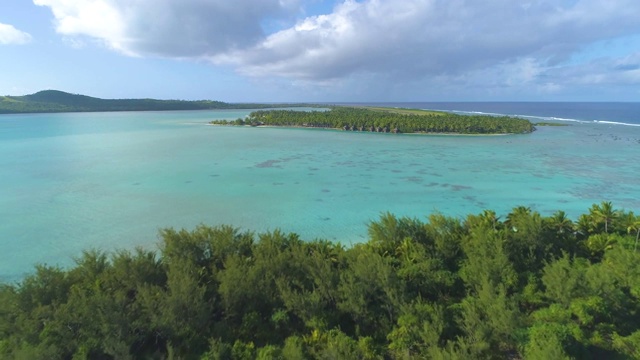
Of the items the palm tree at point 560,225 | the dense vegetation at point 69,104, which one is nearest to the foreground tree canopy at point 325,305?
the palm tree at point 560,225

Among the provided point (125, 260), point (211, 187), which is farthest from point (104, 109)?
point (125, 260)

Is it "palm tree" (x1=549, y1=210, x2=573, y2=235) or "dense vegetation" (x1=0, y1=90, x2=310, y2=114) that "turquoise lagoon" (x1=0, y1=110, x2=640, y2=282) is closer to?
"palm tree" (x1=549, y1=210, x2=573, y2=235)

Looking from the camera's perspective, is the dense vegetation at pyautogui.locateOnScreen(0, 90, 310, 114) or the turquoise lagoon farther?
the dense vegetation at pyautogui.locateOnScreen(0, 90, 310, 114)

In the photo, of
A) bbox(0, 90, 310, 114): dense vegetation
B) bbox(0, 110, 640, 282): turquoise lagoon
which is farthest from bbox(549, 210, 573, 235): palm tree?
bbox(0, 90, 310, 114): dense vegetation

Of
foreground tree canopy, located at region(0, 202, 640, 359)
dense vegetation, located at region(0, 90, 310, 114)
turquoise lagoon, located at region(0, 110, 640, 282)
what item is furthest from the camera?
dense vegetation, located at region(0, 90, 310, 114)

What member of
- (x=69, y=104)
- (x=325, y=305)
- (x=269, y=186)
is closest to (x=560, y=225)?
(x=325, y=305)

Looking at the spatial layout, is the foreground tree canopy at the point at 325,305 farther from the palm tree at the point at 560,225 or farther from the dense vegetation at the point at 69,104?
the dense vegetation at the point at 69,104

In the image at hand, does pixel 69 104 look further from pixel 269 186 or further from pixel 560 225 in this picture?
pixel 560 225

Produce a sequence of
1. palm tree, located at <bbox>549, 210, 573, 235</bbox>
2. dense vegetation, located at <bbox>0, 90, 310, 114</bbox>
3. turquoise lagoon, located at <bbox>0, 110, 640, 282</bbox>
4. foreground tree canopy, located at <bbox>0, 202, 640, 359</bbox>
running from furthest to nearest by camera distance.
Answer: dense vegetation, located at <bbox>0, 90, 310, 114</bbox> → turquoise lagoon, located at <bbox>0, 110, 640, 282</bbox> → palm tree, located at <bbox>549, 210, 573, 235</bbox> → foreground tree canopy, located at <bbox>0, 202, 640, 359</bbox>
